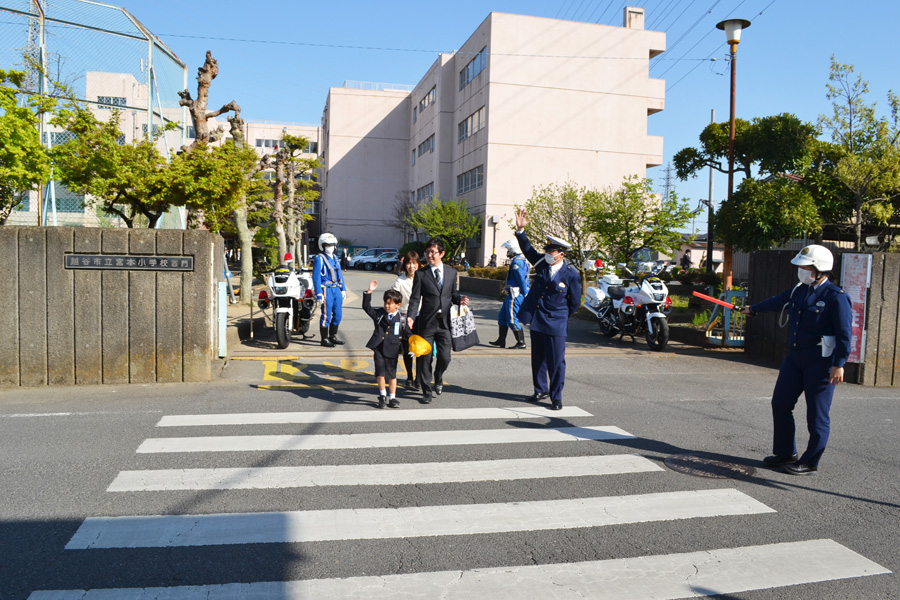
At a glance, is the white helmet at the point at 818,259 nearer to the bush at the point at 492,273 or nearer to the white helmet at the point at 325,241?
the white helmet at the point at 325,241

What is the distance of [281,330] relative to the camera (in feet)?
36.9

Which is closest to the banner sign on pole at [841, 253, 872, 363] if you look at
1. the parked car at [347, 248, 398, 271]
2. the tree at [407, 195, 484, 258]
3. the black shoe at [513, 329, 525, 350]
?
the black shoe at [513, 329, 525, 350]

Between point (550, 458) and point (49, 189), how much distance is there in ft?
35.5

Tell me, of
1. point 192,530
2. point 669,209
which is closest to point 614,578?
point 192,530

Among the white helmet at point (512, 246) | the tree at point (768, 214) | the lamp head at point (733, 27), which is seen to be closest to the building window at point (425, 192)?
the lamp head at point (733, 27)

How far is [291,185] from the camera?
33.4 meters

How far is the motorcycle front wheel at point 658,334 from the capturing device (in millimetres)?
12156

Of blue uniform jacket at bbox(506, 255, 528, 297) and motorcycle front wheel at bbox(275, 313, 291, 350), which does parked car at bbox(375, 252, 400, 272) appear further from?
motorcycle front wheel at bbox(275, 313, 291, 350)

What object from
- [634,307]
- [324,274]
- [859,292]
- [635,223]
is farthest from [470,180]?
[859,292]

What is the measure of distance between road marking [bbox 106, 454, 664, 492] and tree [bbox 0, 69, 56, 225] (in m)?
6.36

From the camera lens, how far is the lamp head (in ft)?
44.5

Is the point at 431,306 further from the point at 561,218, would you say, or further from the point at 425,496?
the point at 561,218

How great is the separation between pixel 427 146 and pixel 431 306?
47242 mm

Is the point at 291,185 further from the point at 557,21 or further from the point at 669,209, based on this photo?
the point at 669,209
